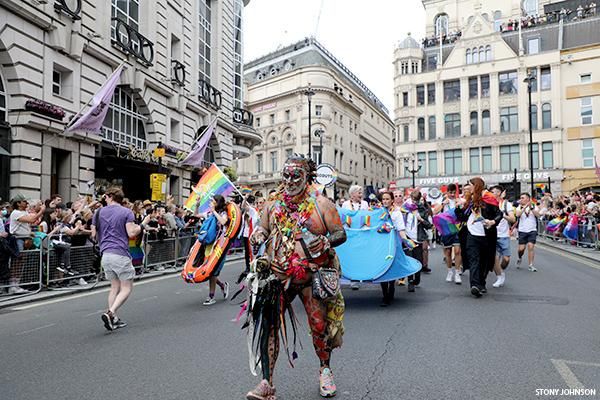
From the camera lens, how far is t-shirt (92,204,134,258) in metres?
6.60

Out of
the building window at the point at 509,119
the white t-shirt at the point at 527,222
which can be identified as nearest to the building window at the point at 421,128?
the building window at the point at 509,119

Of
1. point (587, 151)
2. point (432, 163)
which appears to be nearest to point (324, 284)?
point (587, 151)

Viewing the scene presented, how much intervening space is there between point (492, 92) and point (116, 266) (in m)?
54.3

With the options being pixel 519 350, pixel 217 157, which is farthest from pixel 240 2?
pixel 519 350

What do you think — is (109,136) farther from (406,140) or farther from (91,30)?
(406,140)

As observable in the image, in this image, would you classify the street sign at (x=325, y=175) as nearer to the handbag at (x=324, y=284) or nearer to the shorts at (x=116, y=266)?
the shorts at (x=116, y=266)

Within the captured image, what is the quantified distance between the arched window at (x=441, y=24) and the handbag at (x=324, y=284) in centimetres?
6498

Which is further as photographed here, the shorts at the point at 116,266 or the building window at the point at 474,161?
the building window at the point at 474,161

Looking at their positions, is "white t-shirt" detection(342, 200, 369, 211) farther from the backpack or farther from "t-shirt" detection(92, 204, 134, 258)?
"t-shirt" detection(92, 204, 134, 258)

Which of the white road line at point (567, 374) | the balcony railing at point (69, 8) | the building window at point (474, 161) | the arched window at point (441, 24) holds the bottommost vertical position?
the white road line at point (567, 374)

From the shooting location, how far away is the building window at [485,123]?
54.5 metres

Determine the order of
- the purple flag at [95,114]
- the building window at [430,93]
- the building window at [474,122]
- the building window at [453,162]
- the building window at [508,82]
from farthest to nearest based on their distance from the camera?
the building window at [430,93], the building window at [453,162], the building window at [474,122], the building window at [508,82], the purple flag at [95,114]

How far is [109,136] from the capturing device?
2048 cm

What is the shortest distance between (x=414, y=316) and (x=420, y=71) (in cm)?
5631
